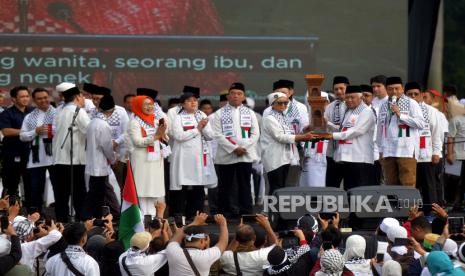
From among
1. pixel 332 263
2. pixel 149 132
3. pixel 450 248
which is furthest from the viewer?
pixel 149 132

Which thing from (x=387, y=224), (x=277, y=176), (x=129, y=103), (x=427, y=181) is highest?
(x=129, y=103)

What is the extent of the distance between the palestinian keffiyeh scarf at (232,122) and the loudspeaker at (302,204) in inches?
107

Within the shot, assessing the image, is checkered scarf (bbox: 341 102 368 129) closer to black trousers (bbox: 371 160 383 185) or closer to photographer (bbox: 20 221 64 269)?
black trousers (bbox: 371 160 383 185)

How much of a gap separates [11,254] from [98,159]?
16.0ft

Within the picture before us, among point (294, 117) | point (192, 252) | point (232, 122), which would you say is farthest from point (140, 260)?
point (294, 117)

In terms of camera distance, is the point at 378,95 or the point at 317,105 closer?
the point at 317,105

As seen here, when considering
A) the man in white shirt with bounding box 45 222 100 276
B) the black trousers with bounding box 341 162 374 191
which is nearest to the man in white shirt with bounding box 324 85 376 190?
the black trousers with bounding box 341 162 374 191

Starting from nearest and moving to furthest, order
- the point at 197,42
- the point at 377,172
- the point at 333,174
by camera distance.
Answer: the point at 333,174 → the point at 377,172 → the point at 197,42

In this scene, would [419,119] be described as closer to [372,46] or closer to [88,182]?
[88,182]

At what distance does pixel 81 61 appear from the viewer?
2372 cm

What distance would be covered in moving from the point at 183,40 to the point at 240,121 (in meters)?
4.86

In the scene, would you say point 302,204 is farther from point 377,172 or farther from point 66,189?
point 377,172

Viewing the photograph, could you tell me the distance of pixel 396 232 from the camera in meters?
14.5

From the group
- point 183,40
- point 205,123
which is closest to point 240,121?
point 205,123
